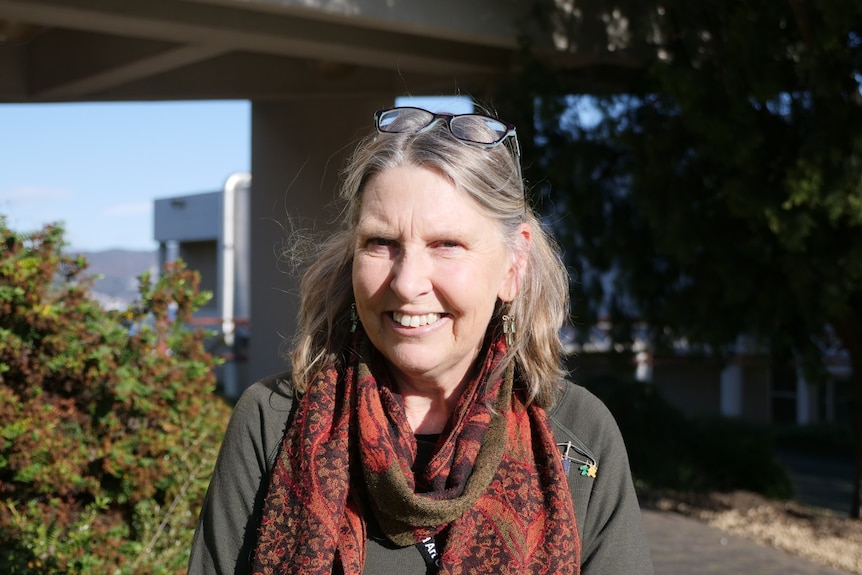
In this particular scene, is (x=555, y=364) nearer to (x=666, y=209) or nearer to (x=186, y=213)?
(x=666, y=209)

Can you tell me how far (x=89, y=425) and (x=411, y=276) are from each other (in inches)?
93.6

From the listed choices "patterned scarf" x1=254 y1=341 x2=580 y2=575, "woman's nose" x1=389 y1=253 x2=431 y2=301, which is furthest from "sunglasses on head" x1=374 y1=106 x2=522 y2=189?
"patterned scarf" x1=254 y1=341 x2=580 y2=575

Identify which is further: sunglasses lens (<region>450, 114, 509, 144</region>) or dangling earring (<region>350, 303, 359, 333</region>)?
dangling earring (<region>350, 303, 359, 333</region>)

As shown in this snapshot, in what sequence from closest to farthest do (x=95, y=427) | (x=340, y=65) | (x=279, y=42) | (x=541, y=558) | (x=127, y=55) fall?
(x=541, y=558) → (x=95, y=427) → (x=279, y=42) → (x=127, y=55) → (x=340, y=65)

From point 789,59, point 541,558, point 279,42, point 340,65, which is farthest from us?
point 340,65

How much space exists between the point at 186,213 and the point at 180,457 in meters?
35.2

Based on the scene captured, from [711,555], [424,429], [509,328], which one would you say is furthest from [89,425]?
[711,555]

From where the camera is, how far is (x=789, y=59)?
7.44 m

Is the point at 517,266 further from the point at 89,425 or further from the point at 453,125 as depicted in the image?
the point at 89,425

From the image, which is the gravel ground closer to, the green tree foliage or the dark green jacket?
the green tree foliage

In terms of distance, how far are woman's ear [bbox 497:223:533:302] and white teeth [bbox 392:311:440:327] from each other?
0.76 feet

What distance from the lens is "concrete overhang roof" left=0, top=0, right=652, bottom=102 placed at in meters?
8.04

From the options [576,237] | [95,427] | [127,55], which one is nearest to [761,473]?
[576,237]

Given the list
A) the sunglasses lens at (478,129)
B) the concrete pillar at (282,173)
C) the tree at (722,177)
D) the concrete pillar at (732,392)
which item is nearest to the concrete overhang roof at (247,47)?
the concrete pillar at (282,173)
